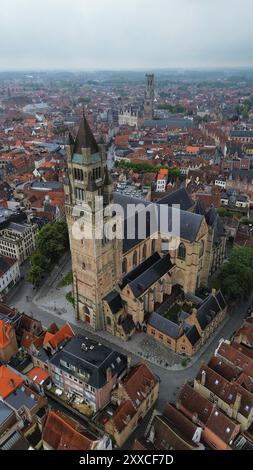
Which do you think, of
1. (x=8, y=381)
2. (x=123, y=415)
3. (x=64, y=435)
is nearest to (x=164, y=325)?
(x=123, y=415)

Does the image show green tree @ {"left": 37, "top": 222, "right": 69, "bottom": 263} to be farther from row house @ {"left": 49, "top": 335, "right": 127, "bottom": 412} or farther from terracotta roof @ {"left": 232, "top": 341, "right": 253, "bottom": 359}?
terracotta roof @ {"left": 232, "top": 341, "right": 253, "bottom": 359}

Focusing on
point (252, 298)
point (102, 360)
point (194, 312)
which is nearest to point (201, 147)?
point (252, 298)

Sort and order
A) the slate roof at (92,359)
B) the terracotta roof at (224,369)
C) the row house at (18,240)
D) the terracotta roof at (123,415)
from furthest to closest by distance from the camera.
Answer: the row house at (18,240), the terracotta roof at (224,369), the slate roof at (92,359), the terracotta roof at (123,415)

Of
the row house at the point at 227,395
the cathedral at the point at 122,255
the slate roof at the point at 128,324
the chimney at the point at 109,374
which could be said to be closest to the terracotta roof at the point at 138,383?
the chimney at the point at 109,374

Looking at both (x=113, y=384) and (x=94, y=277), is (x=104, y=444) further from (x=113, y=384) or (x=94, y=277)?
(x=94, y=277)

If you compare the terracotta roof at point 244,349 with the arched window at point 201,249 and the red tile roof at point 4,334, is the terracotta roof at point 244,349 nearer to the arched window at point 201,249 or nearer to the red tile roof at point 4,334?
the arched window at point 201,249

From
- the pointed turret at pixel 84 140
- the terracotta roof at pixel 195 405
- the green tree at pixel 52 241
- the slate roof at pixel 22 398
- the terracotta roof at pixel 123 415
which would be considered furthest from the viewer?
the green tree at pixel 52 241

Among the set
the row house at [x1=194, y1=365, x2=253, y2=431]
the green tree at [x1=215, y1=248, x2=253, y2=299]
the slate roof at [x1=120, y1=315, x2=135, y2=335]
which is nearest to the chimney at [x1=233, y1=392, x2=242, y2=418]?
the row house at [x1=194, y1=365, x2=253, y2=431]
